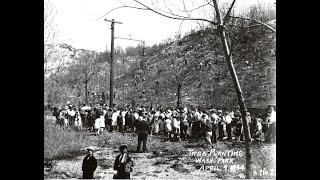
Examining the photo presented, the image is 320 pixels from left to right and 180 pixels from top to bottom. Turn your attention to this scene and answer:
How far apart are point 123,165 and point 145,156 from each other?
0.32 m

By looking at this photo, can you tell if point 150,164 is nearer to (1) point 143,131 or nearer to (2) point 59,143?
(1) point 143,131

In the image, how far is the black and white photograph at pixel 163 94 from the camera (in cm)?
527

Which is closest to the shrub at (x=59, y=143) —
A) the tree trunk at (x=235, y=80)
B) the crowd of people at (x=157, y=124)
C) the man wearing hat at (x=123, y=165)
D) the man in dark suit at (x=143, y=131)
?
the crowd of people at (x=157, y=124)

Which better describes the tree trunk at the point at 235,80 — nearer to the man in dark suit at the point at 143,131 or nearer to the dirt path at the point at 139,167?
the dirt path at the point at 139,167

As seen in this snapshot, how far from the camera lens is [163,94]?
5598 millimetres

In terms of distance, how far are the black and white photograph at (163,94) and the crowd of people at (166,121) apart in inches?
0.6

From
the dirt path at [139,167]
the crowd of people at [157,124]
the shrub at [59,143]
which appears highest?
the crowd of people at [157,124]

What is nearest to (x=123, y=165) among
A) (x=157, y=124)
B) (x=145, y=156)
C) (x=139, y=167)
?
(x=139, y=167)

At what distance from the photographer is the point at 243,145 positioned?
5.36 m

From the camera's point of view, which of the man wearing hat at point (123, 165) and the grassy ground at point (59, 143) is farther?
the grassy ground at point (59, 143)
